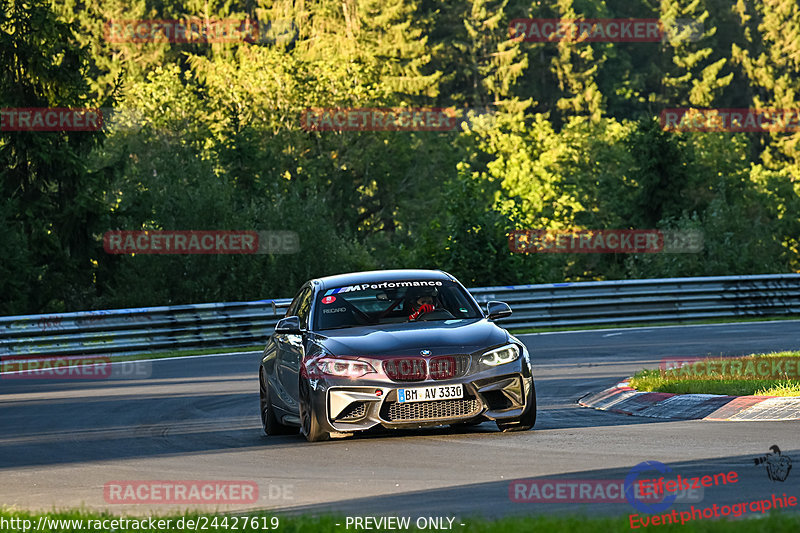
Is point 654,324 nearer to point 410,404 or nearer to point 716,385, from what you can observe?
point 716,385

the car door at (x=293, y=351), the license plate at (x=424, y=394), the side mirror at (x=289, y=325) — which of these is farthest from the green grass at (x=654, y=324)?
the license plate at (x=424, y=394)

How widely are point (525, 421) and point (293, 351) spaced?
235 centimetres

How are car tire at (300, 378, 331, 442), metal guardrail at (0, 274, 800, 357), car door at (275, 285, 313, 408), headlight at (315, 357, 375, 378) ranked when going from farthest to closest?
metal guardrail at (0, 274, 800, 357), car door at (275, 285, 313, 408), car tire at (300, 378, 331, 442), headlight at (315, 357, 375, 378)

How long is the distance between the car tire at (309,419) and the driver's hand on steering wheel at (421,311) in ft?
4.39

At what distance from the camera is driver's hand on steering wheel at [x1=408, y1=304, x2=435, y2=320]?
13.2m

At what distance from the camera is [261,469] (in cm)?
1065

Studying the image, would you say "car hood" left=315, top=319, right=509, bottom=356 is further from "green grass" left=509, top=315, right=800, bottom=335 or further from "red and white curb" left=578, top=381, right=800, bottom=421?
"green grass" left=509, top=315, right=800, bottom=335

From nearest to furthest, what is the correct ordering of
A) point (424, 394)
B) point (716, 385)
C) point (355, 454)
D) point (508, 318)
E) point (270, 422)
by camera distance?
point (355, 454) → point (424, 394) → point (270, 422) → point (716, 385) → point (508, 318)

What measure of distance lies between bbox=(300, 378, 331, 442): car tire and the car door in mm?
215

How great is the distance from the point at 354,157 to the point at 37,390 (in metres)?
52.3

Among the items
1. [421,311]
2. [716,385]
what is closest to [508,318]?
[716,385]

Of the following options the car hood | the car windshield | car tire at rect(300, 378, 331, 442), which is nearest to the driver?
the car windshield

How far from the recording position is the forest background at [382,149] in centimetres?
3603

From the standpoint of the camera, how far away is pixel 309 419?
1229 cm
